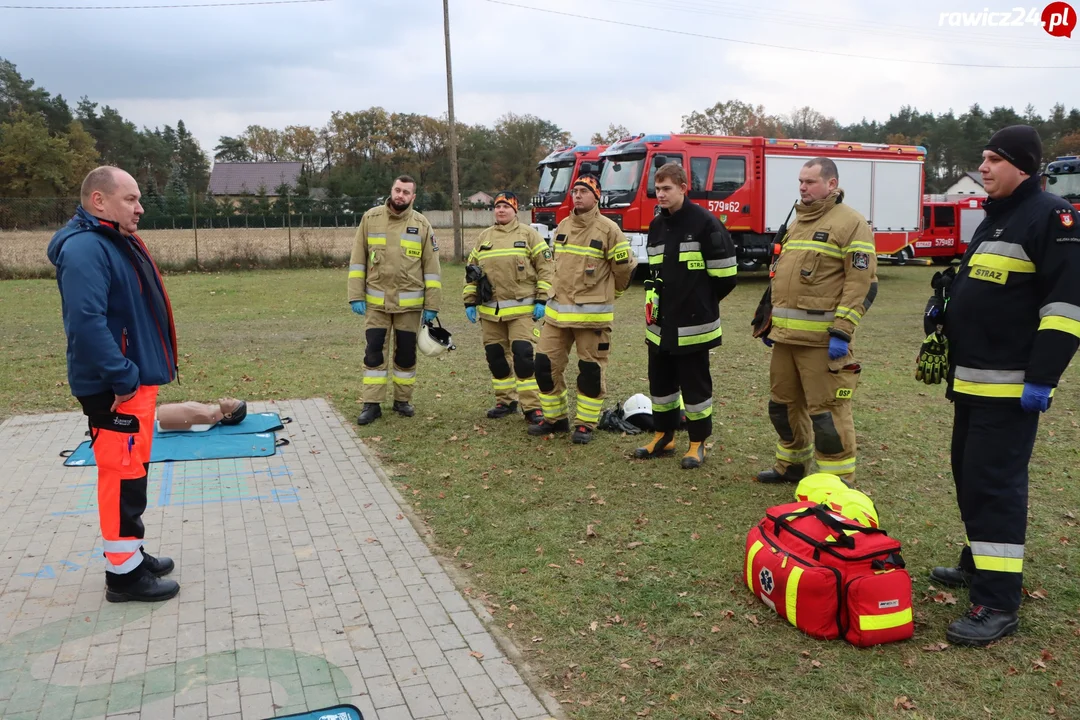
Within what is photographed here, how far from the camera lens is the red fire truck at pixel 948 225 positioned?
28.0m

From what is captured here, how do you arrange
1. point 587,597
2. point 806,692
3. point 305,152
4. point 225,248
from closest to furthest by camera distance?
1. point 806,692
2. point 587,597
3. point 225,248
4. point 305,152

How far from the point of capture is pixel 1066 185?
2141 cm

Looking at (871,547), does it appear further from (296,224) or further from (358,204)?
(358,204)

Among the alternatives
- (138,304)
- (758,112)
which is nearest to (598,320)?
(138,304)

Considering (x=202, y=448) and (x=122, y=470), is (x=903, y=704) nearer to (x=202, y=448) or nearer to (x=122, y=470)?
(x=122, y=470)

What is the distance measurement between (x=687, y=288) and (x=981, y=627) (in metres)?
3.06

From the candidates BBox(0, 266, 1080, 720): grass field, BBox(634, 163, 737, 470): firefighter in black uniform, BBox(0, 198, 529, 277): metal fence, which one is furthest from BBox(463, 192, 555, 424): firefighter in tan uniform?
BBox(0, 198, 529, 277): metal fence

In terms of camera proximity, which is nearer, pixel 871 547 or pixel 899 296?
pixel 871 547

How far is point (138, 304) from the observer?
3.94m

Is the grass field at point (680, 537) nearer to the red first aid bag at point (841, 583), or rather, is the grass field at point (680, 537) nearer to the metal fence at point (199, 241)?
the red first aid bag at point (841, 583)

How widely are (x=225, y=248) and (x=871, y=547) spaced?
77.3 ft

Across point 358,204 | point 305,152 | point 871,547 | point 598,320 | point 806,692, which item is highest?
point 305,152

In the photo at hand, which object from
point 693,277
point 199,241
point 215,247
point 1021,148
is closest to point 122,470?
point 693,277

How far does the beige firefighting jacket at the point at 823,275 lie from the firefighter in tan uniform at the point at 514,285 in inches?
102
